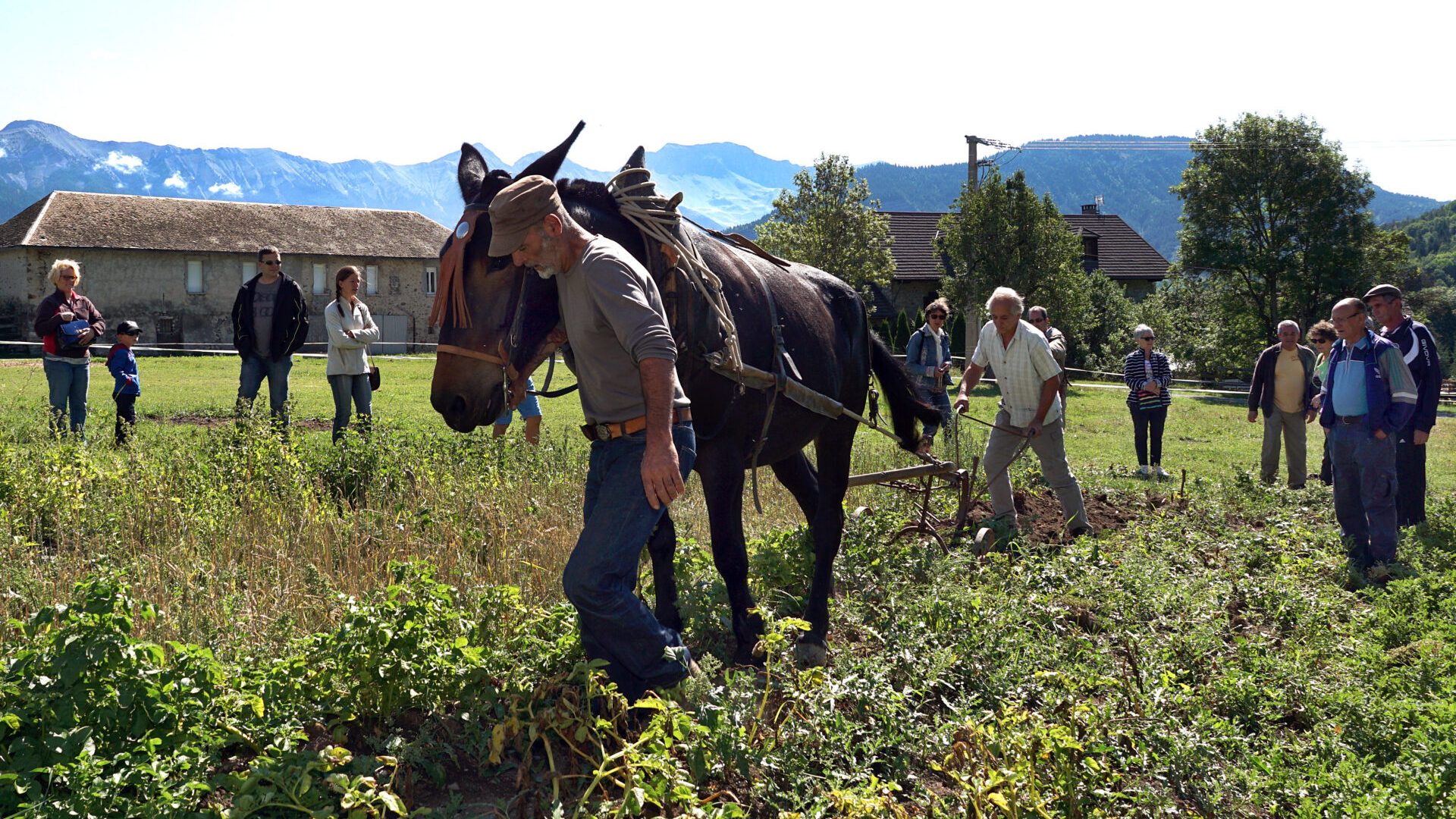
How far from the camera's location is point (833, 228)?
112ft

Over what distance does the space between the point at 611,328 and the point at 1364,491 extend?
6.15 meters

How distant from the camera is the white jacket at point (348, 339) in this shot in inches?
368

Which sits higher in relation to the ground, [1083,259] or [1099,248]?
[1099,248]

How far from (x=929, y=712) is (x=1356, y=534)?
15.4 ft

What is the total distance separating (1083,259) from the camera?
48.1 meters

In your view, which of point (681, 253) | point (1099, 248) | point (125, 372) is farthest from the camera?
point (1099, 248)

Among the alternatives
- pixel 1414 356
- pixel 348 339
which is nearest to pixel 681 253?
pixel 348 339

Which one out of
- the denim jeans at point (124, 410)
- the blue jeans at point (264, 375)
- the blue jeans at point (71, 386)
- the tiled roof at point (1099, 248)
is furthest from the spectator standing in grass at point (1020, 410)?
the tiled roof at point (1099, 248)

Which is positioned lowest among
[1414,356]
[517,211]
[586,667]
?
[586,667]

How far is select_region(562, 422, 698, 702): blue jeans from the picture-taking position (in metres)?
3.57

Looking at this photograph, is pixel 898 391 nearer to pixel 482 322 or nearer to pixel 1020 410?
pixel 1020 410

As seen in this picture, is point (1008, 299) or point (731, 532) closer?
point (731, 532)

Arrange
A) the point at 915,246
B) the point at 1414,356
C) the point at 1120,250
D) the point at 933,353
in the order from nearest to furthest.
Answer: the point at 1414,356 < the point at 933,353 < the point at 915,246 < the point at 1120,250

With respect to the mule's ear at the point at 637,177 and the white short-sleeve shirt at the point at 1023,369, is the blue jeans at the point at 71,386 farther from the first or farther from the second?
the white short-sleeve shirt at the point at 1023,369
